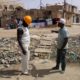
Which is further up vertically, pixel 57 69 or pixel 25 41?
pixel 25 41

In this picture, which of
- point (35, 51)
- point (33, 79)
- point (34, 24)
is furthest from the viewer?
point (34, 24)

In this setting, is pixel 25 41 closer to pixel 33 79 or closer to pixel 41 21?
pixel 33 79

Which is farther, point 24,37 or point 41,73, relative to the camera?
point 41,73

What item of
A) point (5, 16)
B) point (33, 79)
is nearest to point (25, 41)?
point (33, 79)

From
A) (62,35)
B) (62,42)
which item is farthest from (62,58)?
(62,35)

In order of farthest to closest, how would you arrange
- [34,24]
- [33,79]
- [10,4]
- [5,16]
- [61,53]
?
[10,4], [5,16], [34,24], [61,53], [33,79]

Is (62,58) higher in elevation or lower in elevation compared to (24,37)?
lower

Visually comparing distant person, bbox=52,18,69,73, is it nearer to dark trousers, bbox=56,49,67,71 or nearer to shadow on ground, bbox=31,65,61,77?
dark trousers, bbox=56,49,67,71

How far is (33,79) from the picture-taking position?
307 inches

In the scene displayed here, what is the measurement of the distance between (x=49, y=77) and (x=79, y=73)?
1004mm

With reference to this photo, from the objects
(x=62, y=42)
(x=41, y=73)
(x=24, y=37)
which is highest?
(x=24, y=37)

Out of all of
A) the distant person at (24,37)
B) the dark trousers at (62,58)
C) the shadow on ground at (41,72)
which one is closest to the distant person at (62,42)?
the dark trousers at (62,58)

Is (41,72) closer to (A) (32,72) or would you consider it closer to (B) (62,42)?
(A) (32,72)

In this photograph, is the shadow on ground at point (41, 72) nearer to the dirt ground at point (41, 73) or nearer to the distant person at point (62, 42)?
the dirt ground at point (41, 73)
